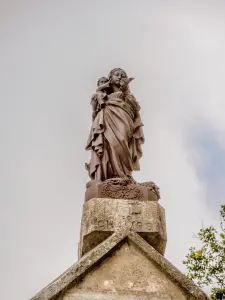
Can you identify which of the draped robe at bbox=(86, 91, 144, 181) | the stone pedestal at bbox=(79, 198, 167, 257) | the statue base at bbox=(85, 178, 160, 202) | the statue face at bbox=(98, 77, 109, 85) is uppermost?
the statue face at bbox=(98, 77, 109, 85)

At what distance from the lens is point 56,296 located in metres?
5.30

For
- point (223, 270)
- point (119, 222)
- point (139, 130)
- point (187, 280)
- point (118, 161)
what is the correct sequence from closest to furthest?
point (187, 280), point (119, 222), point (118, 161), point (139, 130), point (223, 270)

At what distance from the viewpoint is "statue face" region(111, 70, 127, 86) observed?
26.7 feet

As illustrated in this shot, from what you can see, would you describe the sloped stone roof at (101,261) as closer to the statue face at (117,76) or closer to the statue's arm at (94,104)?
the statue's arm at (94,104)

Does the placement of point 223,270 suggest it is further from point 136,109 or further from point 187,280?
point 187,280

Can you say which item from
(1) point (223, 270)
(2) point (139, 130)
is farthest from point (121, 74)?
(1) point (223, 270)

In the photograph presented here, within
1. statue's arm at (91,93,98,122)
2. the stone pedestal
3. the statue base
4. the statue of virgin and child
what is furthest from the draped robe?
the stone pedestal

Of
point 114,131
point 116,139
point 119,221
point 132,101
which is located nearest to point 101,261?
point 119,221

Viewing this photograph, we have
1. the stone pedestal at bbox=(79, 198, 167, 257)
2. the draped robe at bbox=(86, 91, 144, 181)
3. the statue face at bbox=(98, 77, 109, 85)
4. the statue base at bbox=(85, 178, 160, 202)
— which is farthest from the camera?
the statue face at bbox=(98, 77, 109, 85)

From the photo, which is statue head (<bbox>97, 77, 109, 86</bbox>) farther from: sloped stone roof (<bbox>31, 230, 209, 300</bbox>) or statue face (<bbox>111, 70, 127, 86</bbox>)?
sloped stone roof (<bbox>31, 230, 209, 300</bbox>)

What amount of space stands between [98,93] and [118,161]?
1.41 meters

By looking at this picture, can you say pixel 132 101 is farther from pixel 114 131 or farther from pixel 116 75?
pixel 114 131

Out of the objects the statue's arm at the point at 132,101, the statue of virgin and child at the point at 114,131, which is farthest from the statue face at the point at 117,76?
the statue's arm at the point at 132,101

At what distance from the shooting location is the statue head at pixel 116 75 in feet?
26.7
